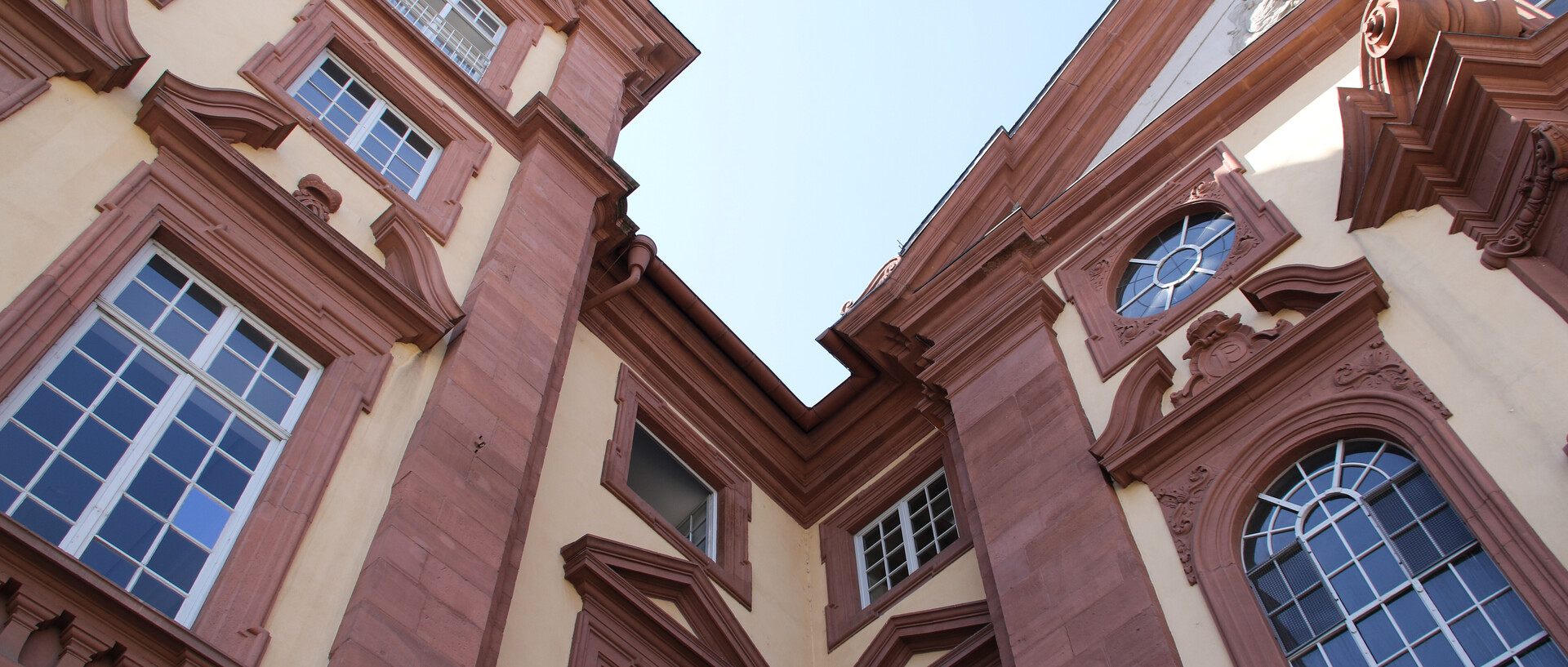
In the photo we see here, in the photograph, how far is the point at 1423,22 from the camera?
10539mm

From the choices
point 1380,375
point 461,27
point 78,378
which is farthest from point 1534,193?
point 461,27

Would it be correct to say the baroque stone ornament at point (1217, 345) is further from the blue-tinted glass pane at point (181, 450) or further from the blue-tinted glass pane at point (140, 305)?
the blue-tinted glass pane at point (140, 305)

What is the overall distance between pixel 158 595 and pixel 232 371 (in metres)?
2.19

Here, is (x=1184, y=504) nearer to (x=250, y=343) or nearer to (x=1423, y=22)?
(x=1423, y=22)

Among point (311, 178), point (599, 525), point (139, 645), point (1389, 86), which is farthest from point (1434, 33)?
point (139, 645)

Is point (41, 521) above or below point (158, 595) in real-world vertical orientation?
above

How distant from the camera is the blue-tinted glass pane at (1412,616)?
8.48m

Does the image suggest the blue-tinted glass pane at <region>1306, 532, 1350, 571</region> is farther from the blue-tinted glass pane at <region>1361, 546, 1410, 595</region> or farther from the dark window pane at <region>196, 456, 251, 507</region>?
the dark window pane at <region>196, 456, 251, 507</region>

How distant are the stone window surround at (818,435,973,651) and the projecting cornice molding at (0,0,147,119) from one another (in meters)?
8.73

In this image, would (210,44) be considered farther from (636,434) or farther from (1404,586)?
(1404,586)

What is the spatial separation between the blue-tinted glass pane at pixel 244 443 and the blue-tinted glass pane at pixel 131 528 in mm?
900

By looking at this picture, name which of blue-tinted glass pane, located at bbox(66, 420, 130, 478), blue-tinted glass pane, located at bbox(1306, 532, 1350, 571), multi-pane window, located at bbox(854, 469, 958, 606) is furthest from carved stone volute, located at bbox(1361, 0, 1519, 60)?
blue-tinted glass pane, located at bbox(66, 420, 130, 478)

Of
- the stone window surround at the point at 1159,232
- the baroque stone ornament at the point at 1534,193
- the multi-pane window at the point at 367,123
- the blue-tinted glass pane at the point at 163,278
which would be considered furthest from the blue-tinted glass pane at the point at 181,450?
the baroque stone ornament at the point at 1534,193

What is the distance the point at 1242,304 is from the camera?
38.3 ft
